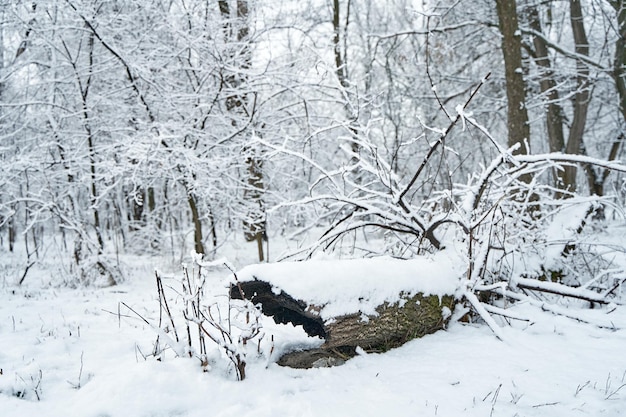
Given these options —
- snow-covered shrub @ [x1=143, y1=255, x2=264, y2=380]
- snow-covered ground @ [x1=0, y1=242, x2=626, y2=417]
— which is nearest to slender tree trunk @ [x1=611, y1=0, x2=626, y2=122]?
snow-covered ground @ [x1=0, y1=242, x2=626, y2=417]

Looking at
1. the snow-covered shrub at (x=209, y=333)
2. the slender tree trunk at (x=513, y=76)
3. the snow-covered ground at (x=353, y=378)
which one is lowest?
the snow-covered ground at (x=353, y=378)

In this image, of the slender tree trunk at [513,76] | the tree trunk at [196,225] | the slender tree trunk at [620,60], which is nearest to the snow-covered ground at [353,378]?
the slender tree trunk at [513,76]

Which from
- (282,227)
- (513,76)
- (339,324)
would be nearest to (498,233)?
(339,324)

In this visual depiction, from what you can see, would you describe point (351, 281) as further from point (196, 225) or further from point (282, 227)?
point (196, 225)

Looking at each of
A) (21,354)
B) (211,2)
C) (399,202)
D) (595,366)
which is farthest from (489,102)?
(21,354)

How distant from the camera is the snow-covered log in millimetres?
2480

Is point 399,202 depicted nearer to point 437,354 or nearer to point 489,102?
point 437,354

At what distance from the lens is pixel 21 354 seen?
2.76 meters

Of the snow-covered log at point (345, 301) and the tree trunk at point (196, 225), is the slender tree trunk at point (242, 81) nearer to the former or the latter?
the tree trunk at point (196, 225)

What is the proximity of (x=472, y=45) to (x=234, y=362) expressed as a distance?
896cm

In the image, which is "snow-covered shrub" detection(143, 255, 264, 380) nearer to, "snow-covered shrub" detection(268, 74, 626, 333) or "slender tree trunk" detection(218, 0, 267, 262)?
"snow-covered shrub" detection(268, 74, 626, 333)

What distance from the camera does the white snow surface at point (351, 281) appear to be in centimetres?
248

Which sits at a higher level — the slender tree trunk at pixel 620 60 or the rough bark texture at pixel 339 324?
the slender tree trunk at pixel 620 60

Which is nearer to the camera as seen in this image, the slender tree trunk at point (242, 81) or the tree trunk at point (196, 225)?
the slender tree trunk at point (242, 81)
